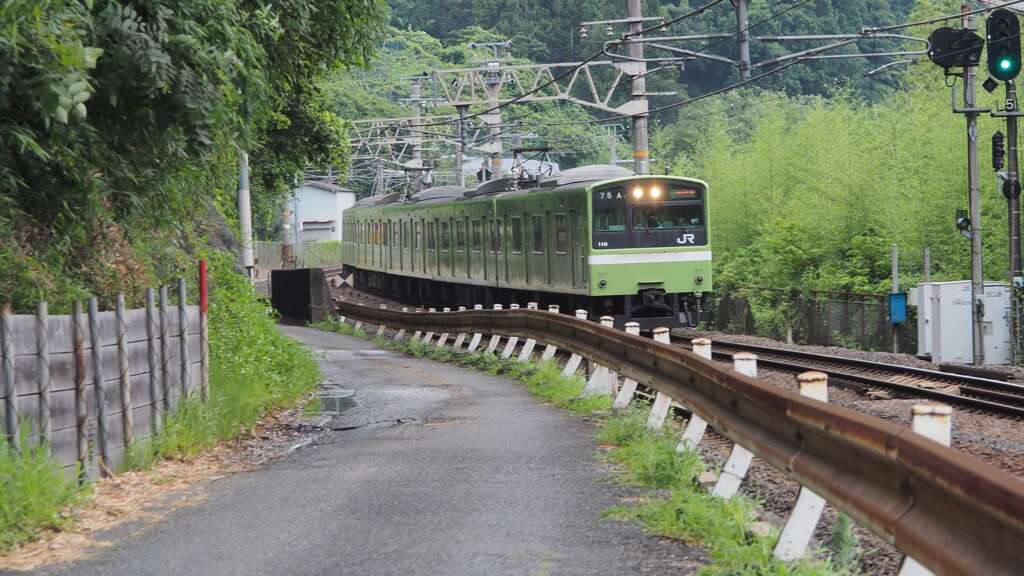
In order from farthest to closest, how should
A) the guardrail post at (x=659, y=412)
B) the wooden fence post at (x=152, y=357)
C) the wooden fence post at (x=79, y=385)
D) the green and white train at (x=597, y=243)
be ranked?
1. the green and white train at (x=597, y=243)
2. the guardrail post at (x=659, y=412)
3. the wooden fence post at (x=152, y=357)
4. the wooden fence post at (x=79, y=385)

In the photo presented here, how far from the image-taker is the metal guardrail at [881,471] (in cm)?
394

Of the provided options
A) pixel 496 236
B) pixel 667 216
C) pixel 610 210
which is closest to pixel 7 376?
pixel 610 210

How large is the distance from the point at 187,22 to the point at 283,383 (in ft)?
22.8

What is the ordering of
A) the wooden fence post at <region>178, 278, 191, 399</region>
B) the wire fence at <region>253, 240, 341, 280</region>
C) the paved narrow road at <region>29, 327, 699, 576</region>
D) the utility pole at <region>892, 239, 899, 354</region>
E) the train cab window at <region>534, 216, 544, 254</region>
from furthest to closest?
1. the wire fence at <region>253, 240, 341, 280</region>
2. the utility pole at <region>892, 239, 899, 354</region>
3. the train cab window at <region>534, 216, 544, 254</region>
4. the wooden fence post at <region>178, 278, 191, 399</region>
5. the paved narrow road at <region>29, 327, 699, 576</region>

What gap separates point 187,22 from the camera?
8984 mm

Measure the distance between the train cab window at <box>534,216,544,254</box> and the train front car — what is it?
2103 mm

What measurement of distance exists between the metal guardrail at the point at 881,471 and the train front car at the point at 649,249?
14651 mm

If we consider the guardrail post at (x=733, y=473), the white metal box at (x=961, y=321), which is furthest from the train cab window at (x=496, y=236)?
the guardrail post at (x=733, y=473)

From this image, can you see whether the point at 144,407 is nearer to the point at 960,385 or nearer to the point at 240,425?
the point at 240,425

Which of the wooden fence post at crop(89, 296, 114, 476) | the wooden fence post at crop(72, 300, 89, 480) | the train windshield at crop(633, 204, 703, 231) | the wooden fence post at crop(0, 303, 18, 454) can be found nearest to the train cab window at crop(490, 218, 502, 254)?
the train windshield at crop(633, 204, 703, 231)

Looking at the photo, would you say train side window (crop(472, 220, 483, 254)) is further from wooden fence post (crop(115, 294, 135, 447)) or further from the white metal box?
wooden fence post (crop(115, 294, 135, 447))

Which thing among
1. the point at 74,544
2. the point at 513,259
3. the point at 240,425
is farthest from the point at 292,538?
the point at 513,259

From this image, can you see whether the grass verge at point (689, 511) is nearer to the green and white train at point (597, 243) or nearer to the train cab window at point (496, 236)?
the green and white train at point (597, 243)

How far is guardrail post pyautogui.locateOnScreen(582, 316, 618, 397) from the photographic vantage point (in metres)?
13.8
